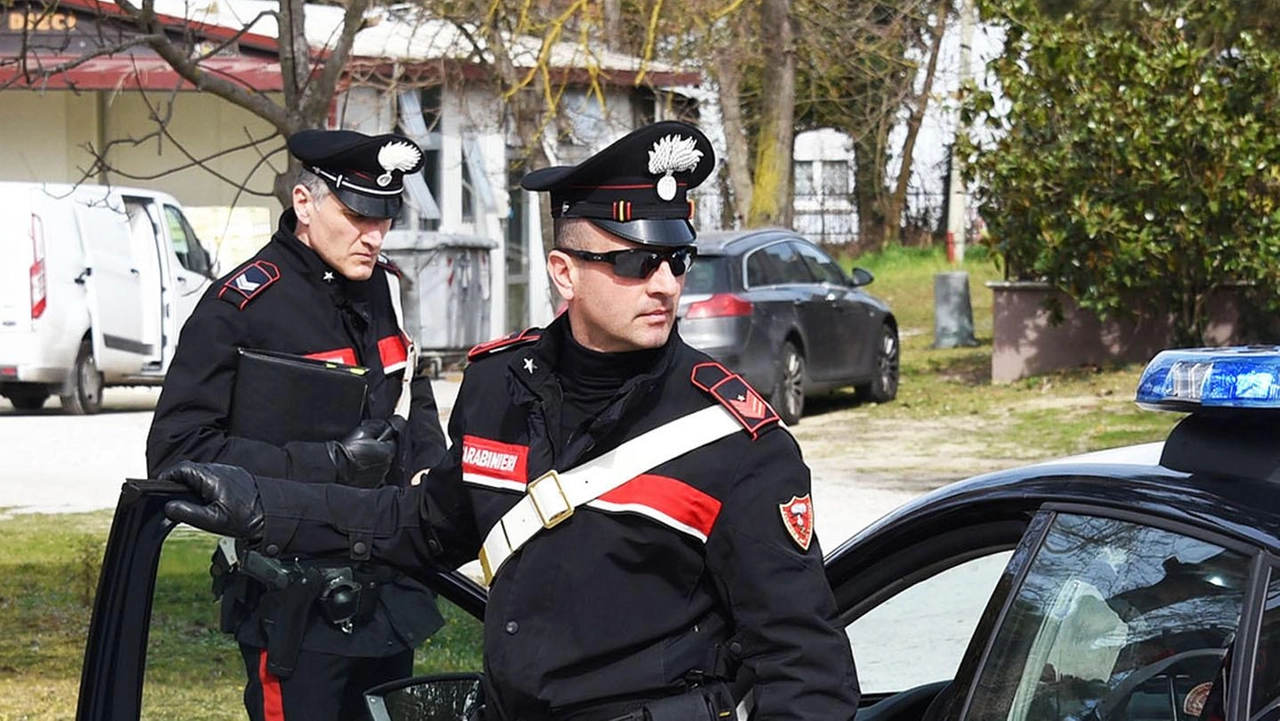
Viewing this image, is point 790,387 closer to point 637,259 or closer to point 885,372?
point 885,372

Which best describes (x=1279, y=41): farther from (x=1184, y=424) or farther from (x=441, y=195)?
(x=1184, y=424)

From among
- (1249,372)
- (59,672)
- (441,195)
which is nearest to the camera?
(1249,372)

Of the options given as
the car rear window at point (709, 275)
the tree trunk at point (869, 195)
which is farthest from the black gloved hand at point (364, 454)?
the tree trunk at point (869, 195)

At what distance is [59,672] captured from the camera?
6.44 m

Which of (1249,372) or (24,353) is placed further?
(24,353)

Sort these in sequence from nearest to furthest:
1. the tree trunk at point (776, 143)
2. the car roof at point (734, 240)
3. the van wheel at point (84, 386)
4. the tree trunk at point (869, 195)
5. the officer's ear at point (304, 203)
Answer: the officer's ear at point (304, 203), the car roof at point (734, 240), the van wheel at point (84, 386), the tree trunk at point (776, 143), the tree trunk at point (869, 195)

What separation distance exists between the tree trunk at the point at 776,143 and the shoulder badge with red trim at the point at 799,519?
1386cm

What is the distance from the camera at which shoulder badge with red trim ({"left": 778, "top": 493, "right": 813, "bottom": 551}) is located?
2.49 m

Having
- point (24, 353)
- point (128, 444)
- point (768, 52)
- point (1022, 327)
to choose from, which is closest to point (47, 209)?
point (24, 353)

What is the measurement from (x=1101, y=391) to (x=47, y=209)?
8.93m

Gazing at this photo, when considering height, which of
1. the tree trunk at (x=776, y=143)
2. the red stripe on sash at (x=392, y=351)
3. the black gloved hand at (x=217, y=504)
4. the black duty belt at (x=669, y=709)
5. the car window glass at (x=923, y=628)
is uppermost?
the tree trunk at (x=776, y=143)

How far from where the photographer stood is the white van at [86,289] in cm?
1488

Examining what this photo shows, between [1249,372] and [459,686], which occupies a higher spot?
[1249,372]

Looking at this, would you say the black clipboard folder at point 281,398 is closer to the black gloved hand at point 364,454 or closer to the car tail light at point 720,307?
the black gloved hand at point 364,454
